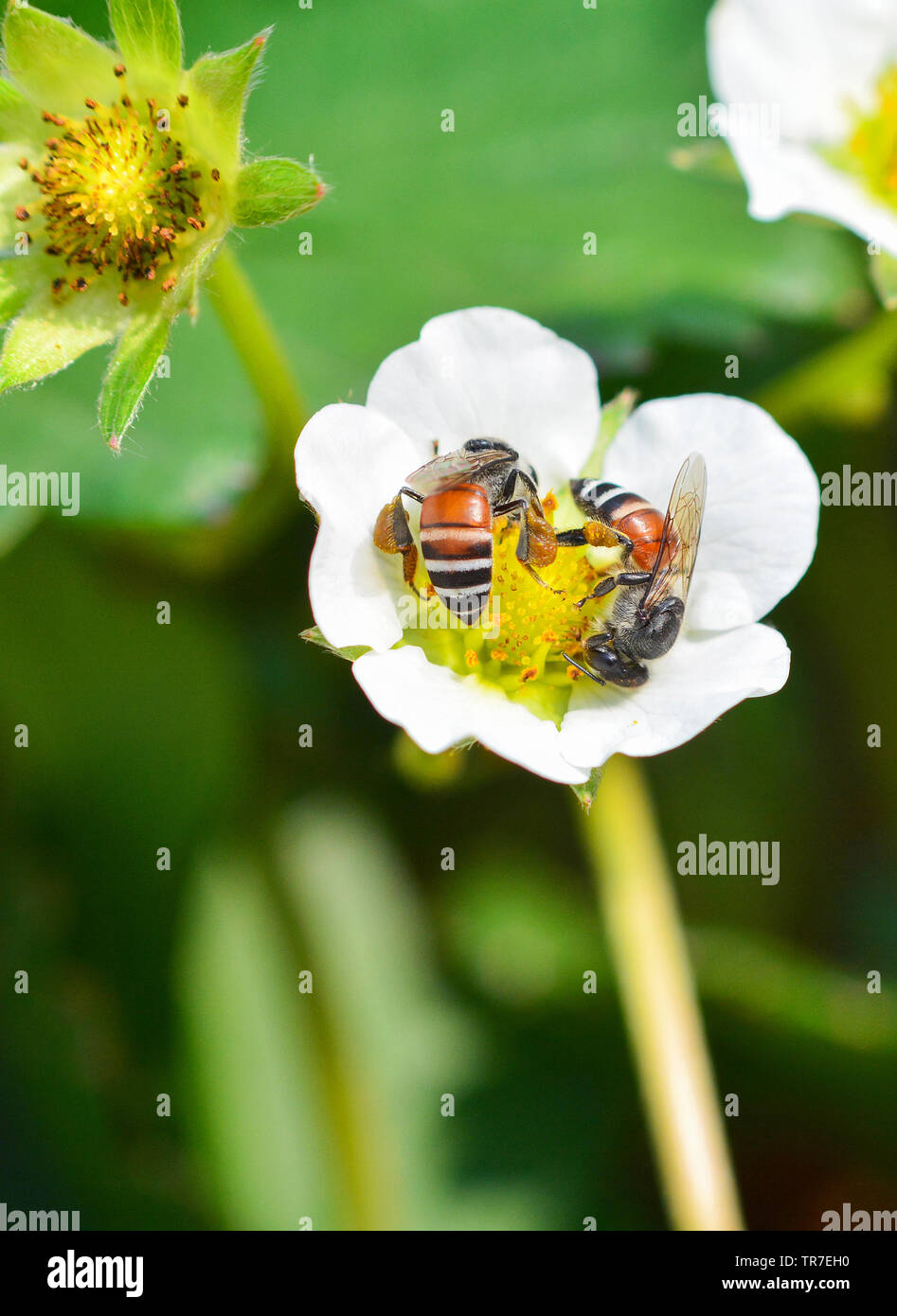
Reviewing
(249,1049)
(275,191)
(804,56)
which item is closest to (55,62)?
(275,191)

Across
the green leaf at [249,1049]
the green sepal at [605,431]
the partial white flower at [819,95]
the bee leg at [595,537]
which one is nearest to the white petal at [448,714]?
the bee leg at [595,537]

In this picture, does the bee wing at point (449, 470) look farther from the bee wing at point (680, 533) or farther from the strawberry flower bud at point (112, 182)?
the strawberry flower bud at point (112, 182)

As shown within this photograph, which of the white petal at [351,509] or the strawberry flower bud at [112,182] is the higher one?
the strawberry flower bud at [112,182]

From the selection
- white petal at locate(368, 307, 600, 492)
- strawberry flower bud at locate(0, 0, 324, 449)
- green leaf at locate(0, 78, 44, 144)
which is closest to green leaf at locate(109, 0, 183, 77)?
strawberry flower bud at locate(0, 0, 324, 449)

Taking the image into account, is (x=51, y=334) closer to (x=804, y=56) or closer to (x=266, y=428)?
(x=266, y=428)

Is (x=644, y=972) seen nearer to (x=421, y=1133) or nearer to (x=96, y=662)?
(x=421, y=1133)

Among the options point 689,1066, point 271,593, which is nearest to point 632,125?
point 271,593
